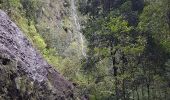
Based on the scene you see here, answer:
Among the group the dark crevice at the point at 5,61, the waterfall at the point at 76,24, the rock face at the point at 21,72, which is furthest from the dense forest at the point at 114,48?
the waterfall at the point at 76,24

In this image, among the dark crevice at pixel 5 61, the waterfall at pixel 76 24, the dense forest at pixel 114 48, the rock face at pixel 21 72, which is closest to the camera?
the rock face at pixel 21 72

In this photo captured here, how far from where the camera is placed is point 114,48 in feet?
108

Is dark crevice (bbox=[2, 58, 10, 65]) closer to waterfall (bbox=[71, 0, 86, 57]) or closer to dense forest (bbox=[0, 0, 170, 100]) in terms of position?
dense forest (bbox=[0, 0, 170, 100])

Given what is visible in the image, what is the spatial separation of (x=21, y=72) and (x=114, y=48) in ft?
35.3

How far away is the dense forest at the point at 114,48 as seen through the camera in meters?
34.3

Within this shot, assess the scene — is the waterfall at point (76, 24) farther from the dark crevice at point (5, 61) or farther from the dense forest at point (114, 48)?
the dark crevice at point (5, 61)

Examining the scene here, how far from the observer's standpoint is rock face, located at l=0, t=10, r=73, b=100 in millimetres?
23344

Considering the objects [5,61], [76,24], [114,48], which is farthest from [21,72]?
[76,24]

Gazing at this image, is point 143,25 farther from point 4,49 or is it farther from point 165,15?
point 4,49

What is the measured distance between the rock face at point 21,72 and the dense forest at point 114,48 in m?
5.36

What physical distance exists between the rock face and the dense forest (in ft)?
17.6

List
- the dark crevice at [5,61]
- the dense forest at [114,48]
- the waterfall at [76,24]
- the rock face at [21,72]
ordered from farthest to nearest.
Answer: the waterfall at [76,24] < the dense forest at [114,48] < the dark crevice at [5,61] < the rock face at [21,72]

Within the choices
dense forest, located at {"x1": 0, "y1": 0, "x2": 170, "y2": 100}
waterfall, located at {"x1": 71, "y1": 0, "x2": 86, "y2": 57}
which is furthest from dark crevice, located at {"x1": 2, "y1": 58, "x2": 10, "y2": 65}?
waterfall, located at {"x1": 71, "y1": 0, "x2": 86, "y2": 57}

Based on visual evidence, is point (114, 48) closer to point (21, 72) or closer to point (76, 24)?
point (21, 72)
